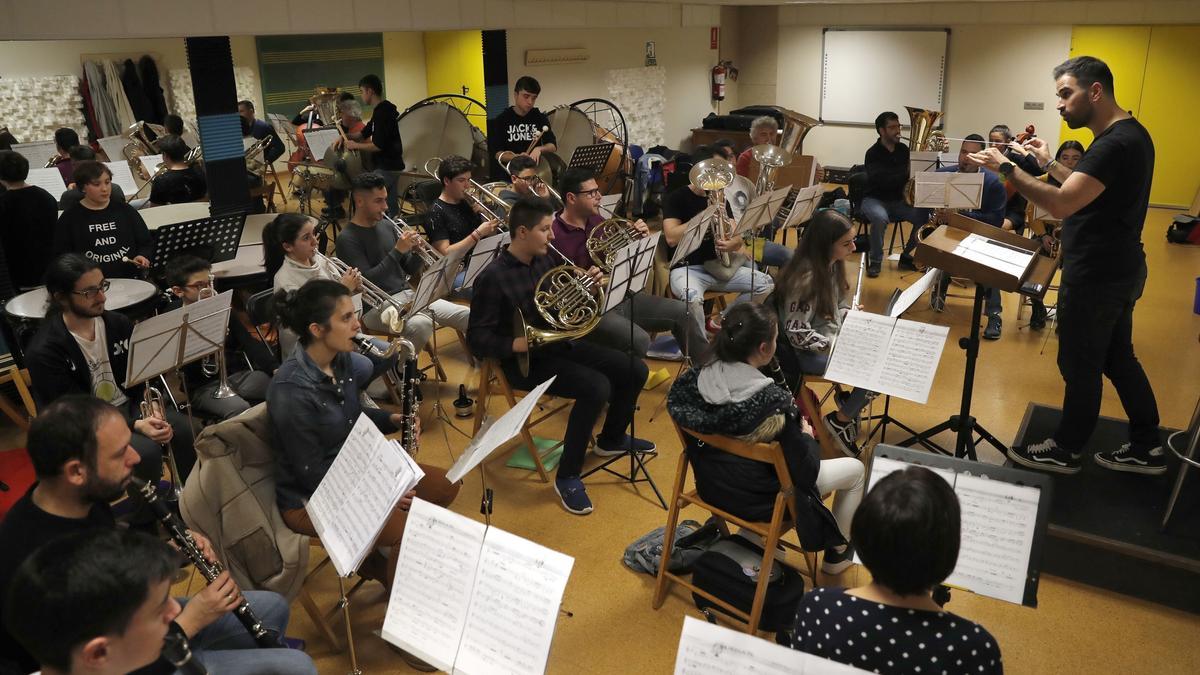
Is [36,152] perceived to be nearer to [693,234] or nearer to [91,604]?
[693,234]

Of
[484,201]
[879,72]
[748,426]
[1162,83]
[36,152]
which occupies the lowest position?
[748,426]

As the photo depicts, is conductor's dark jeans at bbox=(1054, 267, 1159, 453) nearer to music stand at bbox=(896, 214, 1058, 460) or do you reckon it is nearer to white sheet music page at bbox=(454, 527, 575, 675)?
music stand at bbox=(896, 214, 1058, 460)

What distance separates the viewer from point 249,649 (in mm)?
2582

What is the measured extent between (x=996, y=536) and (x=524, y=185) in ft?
13.6

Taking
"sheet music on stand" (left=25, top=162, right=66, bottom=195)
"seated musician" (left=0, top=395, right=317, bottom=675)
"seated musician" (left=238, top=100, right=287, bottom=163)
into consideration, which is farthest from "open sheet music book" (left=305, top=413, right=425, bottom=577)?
"seated musician" (left=238, top=100, right=287, bottom=163)

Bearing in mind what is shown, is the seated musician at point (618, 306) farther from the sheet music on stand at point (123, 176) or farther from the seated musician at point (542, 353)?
the sheet music on stand at point (123, 176)

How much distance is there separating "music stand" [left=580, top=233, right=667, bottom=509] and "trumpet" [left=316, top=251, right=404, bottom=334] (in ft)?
3.65

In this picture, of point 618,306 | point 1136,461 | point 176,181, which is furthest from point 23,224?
point 1136,461

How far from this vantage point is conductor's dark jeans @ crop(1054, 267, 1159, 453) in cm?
369

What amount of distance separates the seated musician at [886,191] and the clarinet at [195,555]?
6246 millimetres

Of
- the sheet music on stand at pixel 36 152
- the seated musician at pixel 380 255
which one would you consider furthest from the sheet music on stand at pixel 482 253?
the sheet music on stand at pixel 36 152

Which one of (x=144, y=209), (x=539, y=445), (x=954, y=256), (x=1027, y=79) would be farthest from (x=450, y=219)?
(x=1027, y=79)

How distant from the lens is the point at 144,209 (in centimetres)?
618

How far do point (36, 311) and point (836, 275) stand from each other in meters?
3.87
